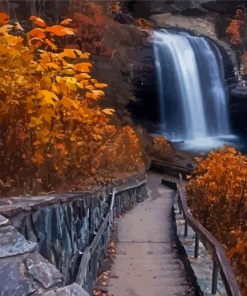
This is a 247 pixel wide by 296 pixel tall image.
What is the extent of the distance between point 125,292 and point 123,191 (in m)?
6.42

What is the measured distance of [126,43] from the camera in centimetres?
2362

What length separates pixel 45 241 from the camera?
324 cm

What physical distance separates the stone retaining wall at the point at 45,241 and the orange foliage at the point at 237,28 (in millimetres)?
25270

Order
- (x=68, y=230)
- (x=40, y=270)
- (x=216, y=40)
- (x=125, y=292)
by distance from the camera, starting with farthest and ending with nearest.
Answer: (x=216, y=40) < (x=125, y=292) < (x=68, y=230) < (x=40, y=270)

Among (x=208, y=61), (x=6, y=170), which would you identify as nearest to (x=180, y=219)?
(x=6, y=170)

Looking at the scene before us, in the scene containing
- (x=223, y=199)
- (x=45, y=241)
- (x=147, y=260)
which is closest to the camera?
(x=45, y=241)

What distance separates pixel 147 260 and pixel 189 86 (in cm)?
1958

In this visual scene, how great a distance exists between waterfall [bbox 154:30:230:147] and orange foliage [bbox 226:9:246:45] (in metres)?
3.49

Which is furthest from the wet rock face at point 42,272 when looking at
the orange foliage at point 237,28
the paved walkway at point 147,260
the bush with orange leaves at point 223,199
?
the orange foliage at point 237,28

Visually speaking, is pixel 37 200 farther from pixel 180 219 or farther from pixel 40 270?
pixel 180 219

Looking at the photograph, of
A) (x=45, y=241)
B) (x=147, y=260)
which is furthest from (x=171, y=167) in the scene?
(x=45, y=241)

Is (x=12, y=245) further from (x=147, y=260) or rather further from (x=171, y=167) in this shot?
(x=171, y=167)

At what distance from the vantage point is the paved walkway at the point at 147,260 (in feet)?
18.0

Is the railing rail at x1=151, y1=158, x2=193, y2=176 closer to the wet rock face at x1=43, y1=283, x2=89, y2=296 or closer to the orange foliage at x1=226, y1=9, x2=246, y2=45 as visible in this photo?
the orange foliage at x1=226, y1=9, x2=246, y2=45
